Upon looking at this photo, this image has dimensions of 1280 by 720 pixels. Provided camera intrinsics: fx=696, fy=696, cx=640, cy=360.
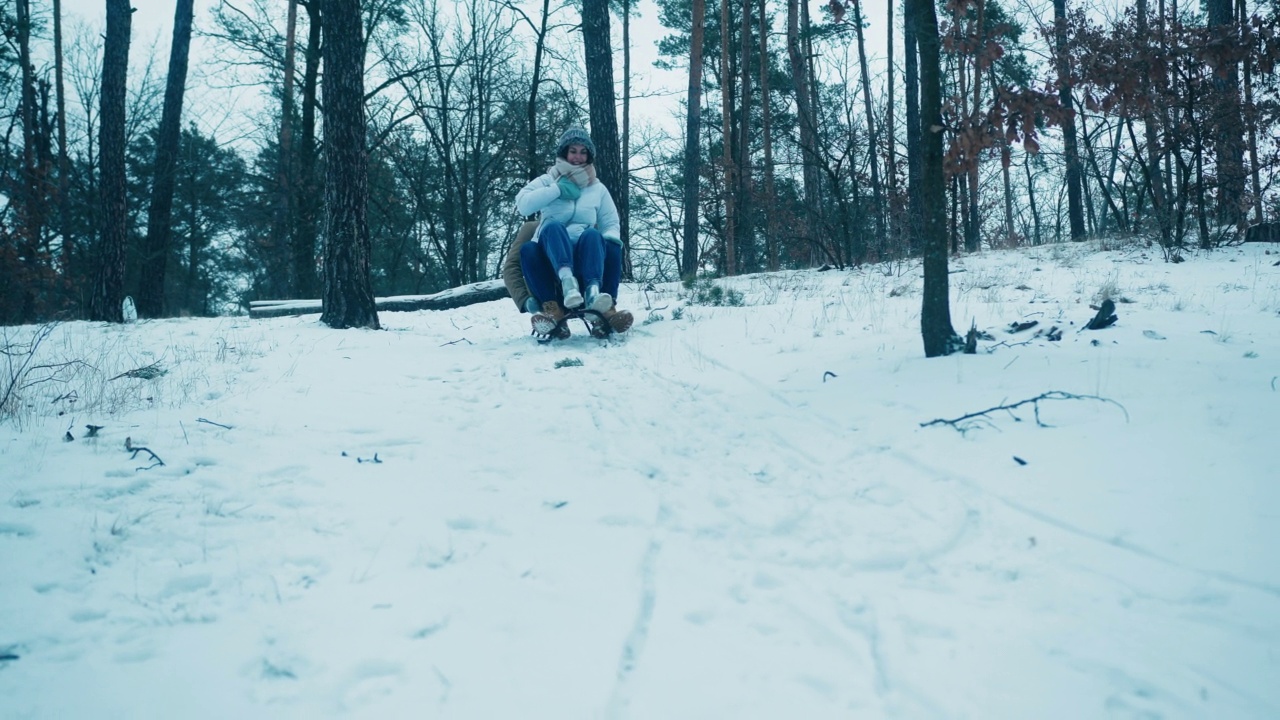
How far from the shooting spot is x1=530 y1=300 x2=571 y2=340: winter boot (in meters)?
5.27

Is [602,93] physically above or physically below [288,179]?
below

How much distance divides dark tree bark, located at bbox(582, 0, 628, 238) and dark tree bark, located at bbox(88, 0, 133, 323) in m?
5.59

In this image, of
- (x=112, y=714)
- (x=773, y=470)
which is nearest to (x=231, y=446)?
(x=112, y=714)

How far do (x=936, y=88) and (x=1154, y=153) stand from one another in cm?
748

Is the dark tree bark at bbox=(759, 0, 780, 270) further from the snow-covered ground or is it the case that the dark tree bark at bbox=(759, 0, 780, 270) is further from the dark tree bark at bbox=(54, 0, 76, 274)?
the dark tree bark at bbox=(54, 0, 76, 274)

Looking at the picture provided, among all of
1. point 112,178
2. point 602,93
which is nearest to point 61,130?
point 112,178

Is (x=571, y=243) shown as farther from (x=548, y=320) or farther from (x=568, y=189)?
(x=548, y=320)

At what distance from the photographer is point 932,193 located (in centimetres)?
353

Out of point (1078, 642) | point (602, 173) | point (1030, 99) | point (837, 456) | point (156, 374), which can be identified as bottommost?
point (1078, 642)

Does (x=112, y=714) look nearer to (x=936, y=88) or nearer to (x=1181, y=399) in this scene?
(x=1181, y=399)

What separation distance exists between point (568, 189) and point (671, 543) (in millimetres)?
3776

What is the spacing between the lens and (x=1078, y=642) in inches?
58.1

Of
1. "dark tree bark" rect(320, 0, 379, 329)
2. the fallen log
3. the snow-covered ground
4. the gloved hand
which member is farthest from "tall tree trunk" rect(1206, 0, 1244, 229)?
"dark tree bark" rect(320, 0, 379, 329)

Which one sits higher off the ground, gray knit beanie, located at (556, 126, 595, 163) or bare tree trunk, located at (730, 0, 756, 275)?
bare tree trunk, located at (730, 0, 756, 275)
